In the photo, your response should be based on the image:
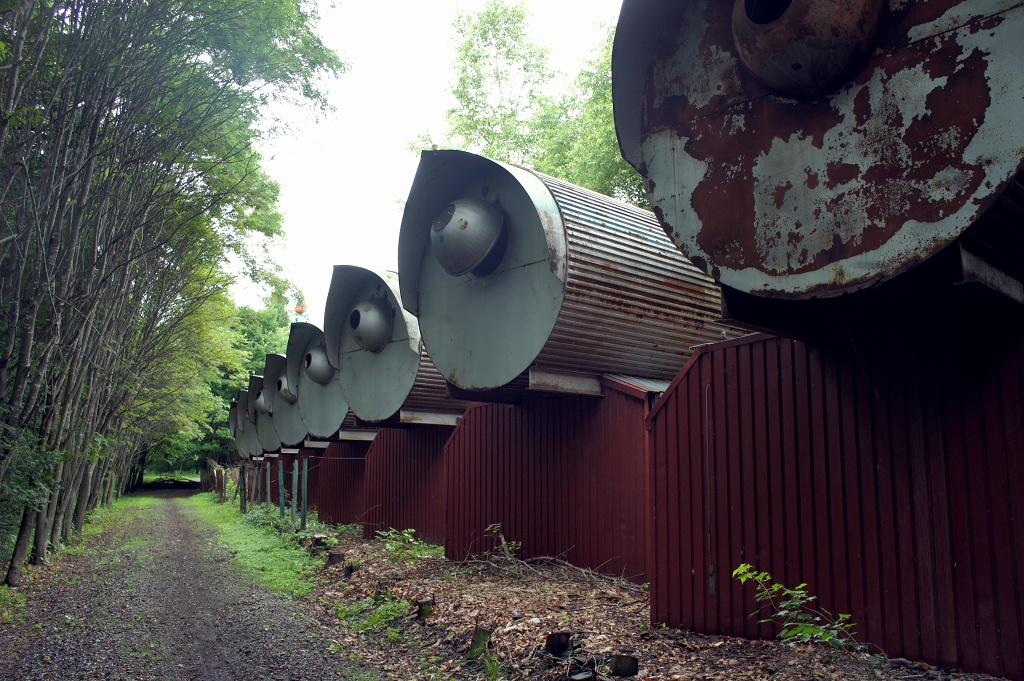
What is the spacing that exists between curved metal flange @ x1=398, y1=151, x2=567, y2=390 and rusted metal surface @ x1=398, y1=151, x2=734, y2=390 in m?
0.02

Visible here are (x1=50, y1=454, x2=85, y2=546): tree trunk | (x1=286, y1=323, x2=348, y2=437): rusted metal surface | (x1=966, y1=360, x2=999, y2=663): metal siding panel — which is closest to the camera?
(x1=966, y1=360, x2=999, y2=663): metal siding panel

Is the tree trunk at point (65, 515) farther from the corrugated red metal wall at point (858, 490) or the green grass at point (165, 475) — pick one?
the green grass at point (165, 475)

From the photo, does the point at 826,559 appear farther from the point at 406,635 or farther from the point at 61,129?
the point at 61,129

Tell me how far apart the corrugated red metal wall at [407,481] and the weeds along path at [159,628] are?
3809mm

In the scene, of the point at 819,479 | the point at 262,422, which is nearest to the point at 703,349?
the point at 819,479

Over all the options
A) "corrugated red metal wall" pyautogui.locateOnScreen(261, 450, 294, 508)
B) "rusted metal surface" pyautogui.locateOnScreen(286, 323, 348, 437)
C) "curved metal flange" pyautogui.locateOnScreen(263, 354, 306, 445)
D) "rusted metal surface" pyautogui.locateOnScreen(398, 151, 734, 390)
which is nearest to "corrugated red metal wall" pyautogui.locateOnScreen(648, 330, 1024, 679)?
"rusted metal surface" pyautogui.locateOnScreen(398, 151, 734, 390)

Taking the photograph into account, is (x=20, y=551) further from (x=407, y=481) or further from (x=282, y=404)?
(x=282, y=404)

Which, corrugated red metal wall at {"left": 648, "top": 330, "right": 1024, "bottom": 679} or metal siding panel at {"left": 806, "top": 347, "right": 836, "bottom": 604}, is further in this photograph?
metal siding panel at {"left": 806, "top": 347, "right": 836, "bottom": 604}

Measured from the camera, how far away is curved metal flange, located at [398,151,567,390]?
1016 centimetres

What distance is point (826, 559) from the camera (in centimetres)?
639

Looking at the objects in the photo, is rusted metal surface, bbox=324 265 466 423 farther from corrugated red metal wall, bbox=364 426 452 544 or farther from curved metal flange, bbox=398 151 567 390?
curved metal flange, bbox=398 151 567 390

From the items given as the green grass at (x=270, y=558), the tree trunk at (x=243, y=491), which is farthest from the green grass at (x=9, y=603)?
the tree trunk at (x=243, y=491)

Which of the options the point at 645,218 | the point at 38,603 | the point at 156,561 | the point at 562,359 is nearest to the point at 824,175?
the point at 562,359

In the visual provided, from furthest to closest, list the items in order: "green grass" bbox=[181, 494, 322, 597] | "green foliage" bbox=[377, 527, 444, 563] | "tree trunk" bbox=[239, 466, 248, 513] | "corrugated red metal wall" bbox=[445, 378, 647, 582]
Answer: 1. "tree trunk" bbox=[239, 466, 248, 513]
2. "green foliage" bbox=[377, 527, 444, 563]
3. "green grass" bbox=[181, 494, 322, 597]
4. "corrugated red metal wall" bbox=[445, 378, 647, 582]
